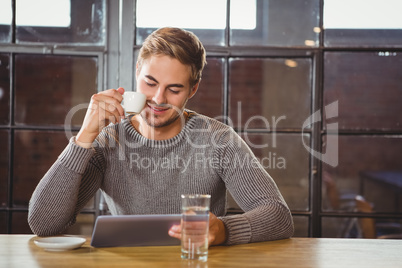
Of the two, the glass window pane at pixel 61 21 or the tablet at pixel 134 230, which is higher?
the glass window pane at pixel 61 21

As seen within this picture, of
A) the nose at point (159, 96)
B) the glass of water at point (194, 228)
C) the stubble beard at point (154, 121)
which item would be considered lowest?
the glass of water at point (194, 228)

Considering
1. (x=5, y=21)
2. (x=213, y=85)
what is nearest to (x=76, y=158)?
(x=213, y=85)

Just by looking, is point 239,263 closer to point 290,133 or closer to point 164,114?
point 164,114

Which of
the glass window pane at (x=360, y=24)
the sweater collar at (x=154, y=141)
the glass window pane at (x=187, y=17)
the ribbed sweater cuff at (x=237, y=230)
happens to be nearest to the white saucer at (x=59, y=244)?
the ribbed sweater cuff at (x=237, y=230)

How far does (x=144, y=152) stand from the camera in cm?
178

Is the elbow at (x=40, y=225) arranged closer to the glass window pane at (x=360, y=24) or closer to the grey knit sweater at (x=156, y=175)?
the grey knit sweater at (x=156, y=175)

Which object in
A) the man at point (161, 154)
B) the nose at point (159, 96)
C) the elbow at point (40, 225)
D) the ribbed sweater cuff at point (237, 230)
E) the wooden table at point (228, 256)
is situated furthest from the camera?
the nose at point (159, 96)

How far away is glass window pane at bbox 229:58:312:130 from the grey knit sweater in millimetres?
713

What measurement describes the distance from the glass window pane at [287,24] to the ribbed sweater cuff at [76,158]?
1.36 metres

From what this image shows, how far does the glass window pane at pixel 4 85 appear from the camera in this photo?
260 cm

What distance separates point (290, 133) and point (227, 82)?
434mm

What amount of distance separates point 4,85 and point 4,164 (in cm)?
43

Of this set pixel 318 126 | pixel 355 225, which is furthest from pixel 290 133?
pixel 355 225

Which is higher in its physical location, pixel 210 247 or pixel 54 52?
pixel 54 52
